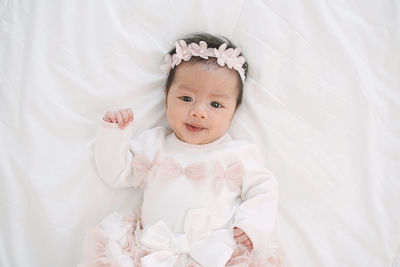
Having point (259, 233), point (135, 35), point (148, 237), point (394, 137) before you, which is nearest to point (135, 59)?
point (135, 35)

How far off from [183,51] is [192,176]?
1.41ft

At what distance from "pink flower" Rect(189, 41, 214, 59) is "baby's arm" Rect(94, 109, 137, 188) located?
0.98 ft

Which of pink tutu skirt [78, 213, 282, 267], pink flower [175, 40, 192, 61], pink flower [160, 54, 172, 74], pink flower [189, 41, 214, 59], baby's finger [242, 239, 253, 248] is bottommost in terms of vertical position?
pink tutu skirt [78, 213, 282, 267]

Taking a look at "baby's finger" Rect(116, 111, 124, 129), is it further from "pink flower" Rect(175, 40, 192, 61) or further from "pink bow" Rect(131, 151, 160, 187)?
"pink flower" Rect(175, 40, 192, 61)

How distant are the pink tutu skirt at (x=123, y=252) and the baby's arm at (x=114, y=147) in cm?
15

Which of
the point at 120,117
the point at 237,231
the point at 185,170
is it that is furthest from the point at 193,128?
the point at 237,231

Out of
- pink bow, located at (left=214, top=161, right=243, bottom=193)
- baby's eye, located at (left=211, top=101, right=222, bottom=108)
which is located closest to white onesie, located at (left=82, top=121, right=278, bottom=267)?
pink bow, located at (left=214, top=161, right=243, bottom=193)

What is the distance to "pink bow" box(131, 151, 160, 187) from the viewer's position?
149 centimetres

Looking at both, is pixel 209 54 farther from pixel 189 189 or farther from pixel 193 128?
pixel 189 189

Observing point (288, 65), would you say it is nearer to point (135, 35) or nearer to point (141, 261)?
point (135, 35)

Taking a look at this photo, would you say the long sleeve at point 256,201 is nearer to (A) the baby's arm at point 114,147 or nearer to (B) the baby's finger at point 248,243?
(B) the baby's finger at point 248,243

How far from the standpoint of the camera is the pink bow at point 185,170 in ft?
4.79

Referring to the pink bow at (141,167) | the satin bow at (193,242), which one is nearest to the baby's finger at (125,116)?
the pink bow at (141,167)

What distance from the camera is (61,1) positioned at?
1626mm
